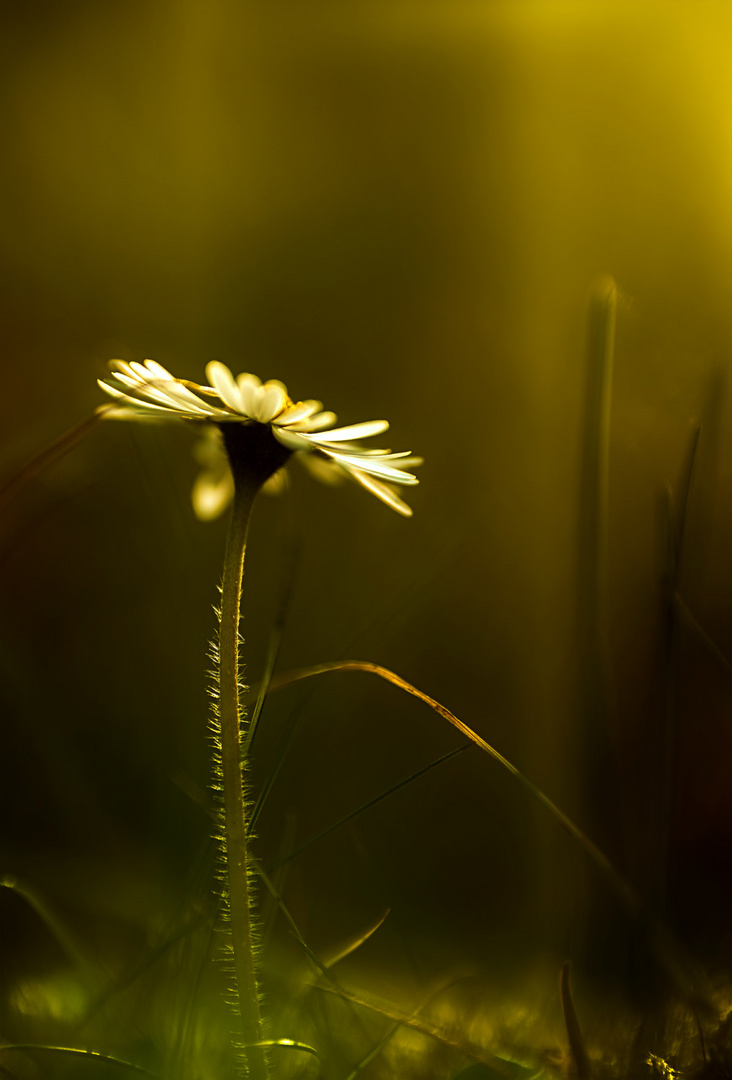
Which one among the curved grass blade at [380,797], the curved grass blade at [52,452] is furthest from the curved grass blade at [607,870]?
the curved grass blade at [52,452]

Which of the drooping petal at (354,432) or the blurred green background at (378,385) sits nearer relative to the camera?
the drooping petal at (354,432)

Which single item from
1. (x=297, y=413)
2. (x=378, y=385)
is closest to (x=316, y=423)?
(x=297, y=413)

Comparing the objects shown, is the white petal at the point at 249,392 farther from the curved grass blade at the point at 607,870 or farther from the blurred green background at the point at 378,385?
the blurred green background at the point at 378,385

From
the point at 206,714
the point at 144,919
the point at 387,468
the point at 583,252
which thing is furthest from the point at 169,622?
the point at 583,252

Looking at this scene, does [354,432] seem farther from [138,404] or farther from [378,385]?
[378,385]

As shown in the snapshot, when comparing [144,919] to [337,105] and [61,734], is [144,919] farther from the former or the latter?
[337,105]

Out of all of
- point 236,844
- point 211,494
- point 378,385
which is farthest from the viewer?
point 378,385

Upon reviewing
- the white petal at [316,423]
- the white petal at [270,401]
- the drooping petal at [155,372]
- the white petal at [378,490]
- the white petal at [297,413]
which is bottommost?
the white petal at [378,490]
